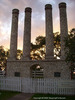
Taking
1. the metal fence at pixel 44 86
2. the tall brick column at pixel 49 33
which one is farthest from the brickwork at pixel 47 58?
the metal fence at pixel 44 86

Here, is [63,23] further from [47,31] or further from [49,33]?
[47,31]

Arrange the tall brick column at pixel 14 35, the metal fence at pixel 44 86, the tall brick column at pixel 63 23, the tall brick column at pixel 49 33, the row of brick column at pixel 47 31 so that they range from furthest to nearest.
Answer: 1. the tall brick column at pixel 14 35
2. the row of brick column at pixel 47 31
3. the tall brick column at pixel 63 23
4. the tall brick column at pixel 49 33
5. the metal fence at pixel 44 86

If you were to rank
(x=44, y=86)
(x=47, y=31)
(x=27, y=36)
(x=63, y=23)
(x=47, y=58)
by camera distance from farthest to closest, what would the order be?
1. (x=27, y=36)
2. (x=47, y=31)
3. (x=63, y=23)
4. (x=47, y=58)
5. (x=44, y=86)

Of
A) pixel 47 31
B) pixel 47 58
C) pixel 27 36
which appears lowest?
pixel 47 58

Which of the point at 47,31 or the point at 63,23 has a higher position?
the point at 63,23

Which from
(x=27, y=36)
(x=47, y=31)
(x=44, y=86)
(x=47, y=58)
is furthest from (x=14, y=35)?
(x=44, y=86)

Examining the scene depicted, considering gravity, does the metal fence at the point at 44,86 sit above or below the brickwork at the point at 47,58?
below

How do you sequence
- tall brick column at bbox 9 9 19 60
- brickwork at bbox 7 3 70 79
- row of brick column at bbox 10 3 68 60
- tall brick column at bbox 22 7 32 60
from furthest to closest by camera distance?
tall brick column at bbox 9 9 19 60
tall brick column at bbox 22 7 32 60
row of brick column at bbox 10 3 68 60
brickwork at bbox 7 3 70 79

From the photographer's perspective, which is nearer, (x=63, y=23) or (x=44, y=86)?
(x=44, y=86)

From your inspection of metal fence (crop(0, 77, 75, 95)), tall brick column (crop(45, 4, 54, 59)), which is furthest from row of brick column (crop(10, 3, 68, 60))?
metal fence (crop(0, 77, 75, 95))

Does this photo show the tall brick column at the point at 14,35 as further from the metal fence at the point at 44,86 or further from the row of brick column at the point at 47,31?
the metal fence at the point at 44,86

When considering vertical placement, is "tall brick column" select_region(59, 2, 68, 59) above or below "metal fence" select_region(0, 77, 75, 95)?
above

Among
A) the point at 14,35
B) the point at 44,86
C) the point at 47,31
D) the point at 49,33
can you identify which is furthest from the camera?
the point at 14,35

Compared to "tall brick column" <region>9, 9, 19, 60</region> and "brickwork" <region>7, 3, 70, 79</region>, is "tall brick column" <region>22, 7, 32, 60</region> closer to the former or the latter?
"brickwork" <region>7, 3, 70, 79</region>
